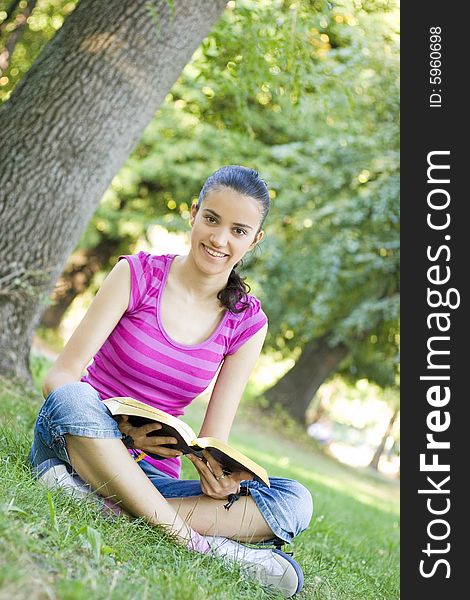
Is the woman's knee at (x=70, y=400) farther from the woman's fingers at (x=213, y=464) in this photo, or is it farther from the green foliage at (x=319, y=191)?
the green foliage at (x=319, y=191)

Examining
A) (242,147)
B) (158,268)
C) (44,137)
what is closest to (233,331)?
(158,268)

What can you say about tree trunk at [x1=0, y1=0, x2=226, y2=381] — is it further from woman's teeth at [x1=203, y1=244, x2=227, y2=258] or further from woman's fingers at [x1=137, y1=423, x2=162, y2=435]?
woman's fingers at [x1=137, y1=423, x2=162, y2=435]

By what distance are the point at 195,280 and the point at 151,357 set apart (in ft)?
1.23

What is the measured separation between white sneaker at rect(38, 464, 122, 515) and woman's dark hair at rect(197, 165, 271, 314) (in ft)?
3.04

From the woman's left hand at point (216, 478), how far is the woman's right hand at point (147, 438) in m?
0.09

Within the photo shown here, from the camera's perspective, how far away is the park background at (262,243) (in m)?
2.77

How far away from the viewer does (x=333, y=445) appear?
33.7m

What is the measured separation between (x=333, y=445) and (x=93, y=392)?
103ft

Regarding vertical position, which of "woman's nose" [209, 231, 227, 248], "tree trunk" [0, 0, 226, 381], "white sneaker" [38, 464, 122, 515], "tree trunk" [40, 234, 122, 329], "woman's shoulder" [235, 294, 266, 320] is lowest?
"white sneaker" [38, 464, 122, 515]

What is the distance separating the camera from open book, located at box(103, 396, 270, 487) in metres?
2.88

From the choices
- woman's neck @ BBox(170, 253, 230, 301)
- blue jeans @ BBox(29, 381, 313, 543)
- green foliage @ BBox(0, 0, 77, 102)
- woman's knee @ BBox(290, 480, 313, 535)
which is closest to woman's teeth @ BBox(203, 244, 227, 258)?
woman's neck @ BBox(170, 253, 230, 301)

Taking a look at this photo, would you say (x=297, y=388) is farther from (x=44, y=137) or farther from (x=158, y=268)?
(x=158, y=268)

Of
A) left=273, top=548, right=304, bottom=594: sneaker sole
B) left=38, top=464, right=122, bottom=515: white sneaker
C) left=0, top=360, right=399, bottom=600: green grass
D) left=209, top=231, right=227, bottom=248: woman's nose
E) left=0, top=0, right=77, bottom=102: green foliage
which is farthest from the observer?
left=0, top=0, right=77, bottom=102: green foliage

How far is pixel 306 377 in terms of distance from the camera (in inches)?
628
